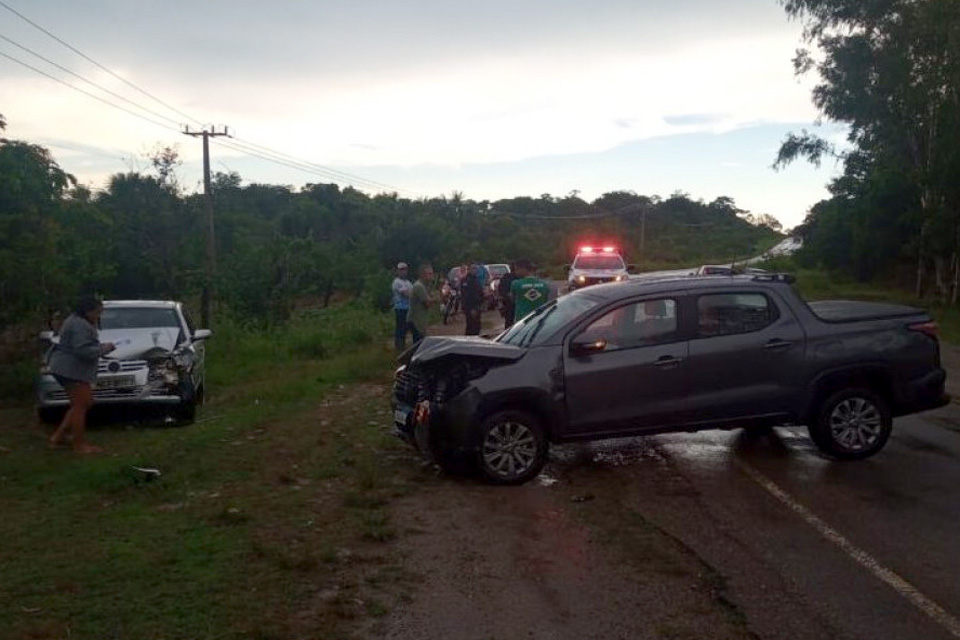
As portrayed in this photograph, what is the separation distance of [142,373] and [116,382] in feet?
1.04

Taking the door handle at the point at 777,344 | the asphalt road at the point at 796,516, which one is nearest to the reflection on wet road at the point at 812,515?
the asphalt road at the point at 796,516

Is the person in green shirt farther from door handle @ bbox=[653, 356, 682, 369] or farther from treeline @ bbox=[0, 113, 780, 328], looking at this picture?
treeline @ bbox=[0, 113, 780, 328]

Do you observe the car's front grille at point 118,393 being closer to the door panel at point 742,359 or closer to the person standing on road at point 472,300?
the person standing on road at point 472,300

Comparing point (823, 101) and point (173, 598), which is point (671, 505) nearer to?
point (173, 598)

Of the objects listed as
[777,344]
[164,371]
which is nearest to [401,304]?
[164,371]

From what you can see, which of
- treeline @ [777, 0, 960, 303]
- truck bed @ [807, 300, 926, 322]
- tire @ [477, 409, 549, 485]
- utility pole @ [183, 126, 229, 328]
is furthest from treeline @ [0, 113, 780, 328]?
treeline @ [777, 0, 960, 303]

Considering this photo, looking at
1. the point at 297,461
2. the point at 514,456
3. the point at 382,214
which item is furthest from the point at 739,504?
the point at 382,214

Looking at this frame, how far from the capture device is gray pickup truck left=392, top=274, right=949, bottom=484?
8781 mm

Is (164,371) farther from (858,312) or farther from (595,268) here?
(595,268)

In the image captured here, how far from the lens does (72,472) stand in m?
9.33

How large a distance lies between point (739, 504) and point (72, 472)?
6038 mm

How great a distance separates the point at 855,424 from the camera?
31.2 ft

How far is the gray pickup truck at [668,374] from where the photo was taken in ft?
28.8

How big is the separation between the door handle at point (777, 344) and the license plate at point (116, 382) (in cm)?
Result: 747
